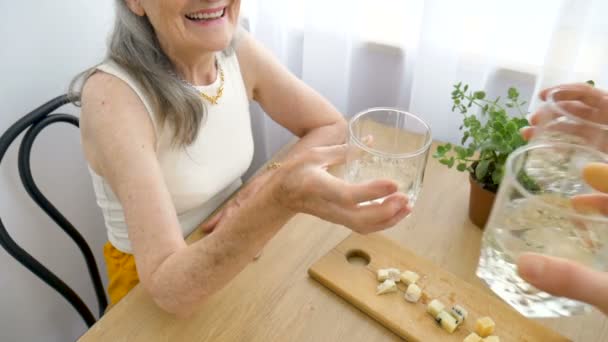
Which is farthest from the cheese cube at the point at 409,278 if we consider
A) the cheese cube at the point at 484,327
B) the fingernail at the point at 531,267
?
the fingernail at the point at 531,267

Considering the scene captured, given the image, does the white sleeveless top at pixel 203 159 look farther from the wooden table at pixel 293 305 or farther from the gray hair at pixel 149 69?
the wooden table at pixel 293 305

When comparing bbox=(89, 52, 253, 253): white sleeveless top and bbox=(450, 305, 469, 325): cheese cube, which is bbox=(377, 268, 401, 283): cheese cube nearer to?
bbox=(450, 305, 469, 325): cheese cube

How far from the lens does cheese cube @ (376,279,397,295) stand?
766 millimetres

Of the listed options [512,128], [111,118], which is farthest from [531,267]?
[111,118]

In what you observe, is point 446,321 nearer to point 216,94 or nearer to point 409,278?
point 409,278

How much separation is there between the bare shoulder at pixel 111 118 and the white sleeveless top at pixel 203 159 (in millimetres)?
18

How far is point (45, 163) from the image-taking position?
3.82ft

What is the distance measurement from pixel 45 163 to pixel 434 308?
99cm

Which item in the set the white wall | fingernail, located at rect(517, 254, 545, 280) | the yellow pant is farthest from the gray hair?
fingernail, located at rect(517, 254, 545, 280)

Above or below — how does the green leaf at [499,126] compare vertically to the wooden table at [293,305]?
above

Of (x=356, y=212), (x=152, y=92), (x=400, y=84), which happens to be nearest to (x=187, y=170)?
(x=152, y=92)

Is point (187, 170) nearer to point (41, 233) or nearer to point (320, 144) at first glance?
point (320, 144)

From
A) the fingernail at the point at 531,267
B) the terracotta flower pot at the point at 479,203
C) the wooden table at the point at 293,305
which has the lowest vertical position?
Result: the wooden table at the point at 293,305

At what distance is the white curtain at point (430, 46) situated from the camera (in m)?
0.99
